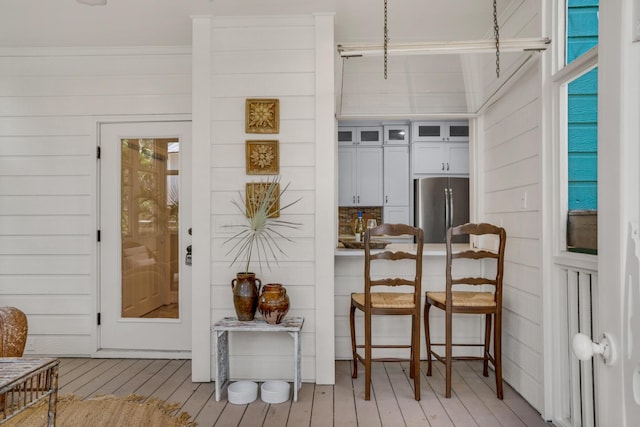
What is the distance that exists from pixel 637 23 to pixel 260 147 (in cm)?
252

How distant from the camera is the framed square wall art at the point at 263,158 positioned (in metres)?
3.11

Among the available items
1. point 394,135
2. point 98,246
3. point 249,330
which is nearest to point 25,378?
point 249,330

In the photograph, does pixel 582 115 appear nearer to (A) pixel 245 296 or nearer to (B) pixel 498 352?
(B) pixel 498 352

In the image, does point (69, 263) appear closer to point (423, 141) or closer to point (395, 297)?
point (395, 297)

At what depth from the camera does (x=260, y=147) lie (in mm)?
3113

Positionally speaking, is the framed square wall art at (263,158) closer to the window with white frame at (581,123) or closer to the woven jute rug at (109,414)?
the woven jute rug at (109,414)

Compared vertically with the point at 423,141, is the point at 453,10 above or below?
above

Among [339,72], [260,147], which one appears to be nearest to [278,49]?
[339,72]

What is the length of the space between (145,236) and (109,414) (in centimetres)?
156

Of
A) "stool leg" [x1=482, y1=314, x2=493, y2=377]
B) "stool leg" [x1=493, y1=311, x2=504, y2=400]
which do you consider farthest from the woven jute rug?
"stool leg" [x1=482, y1=314, x2=493, y2=377]

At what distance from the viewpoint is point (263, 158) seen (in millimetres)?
3107

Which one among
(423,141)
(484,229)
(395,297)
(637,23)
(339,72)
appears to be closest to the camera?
(637,23)

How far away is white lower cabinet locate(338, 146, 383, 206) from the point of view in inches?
230

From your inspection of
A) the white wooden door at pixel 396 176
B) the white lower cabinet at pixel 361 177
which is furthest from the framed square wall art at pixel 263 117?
the white wooden door at pixel 396 176
